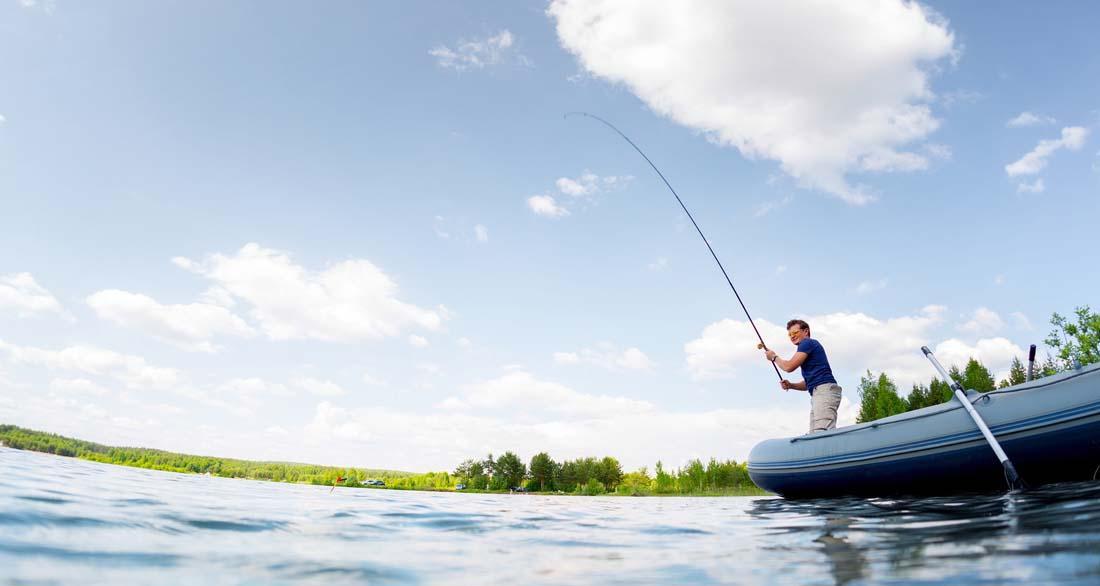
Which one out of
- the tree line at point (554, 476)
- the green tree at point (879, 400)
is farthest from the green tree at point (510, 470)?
the green tree at point (879, 400)

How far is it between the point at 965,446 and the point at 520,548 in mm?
6265

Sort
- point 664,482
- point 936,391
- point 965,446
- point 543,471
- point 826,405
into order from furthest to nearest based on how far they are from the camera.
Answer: point 543,471 < point 936,391 < point 664,482 < point 826,405 < point 965,446

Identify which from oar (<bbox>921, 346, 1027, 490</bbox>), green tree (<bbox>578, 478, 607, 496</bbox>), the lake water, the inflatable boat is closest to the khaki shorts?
the inflatable boat

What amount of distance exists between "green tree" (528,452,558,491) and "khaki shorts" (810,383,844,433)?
48057mm

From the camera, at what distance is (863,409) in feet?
179

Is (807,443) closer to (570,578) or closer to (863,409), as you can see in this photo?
(570,578)

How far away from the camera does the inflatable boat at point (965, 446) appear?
625cm

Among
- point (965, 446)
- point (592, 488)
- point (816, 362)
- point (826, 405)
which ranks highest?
point (816, 362)

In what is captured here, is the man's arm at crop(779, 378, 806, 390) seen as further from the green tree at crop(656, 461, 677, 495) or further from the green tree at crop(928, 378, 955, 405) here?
the green tree at crop(928, 378, 955, 405)

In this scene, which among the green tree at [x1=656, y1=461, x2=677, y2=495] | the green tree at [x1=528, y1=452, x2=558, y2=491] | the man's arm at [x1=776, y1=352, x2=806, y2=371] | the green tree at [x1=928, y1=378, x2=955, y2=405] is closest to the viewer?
the man's arm at [x1=776, y1=352, x2=806, y2=371]

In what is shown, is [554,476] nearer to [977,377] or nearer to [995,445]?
[977,377]

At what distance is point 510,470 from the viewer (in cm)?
5556

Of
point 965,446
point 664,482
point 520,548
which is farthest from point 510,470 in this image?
point 520,548

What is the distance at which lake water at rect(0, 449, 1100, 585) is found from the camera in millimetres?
2264
